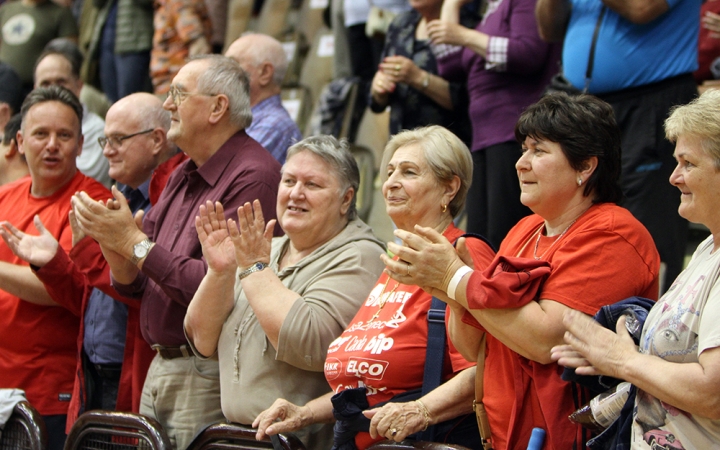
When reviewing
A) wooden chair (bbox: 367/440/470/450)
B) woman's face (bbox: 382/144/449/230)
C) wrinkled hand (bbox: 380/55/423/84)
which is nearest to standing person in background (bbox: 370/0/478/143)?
wrinkled hand (bbox: 380/55/423/84)

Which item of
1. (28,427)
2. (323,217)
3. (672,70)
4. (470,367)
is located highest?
(672,70)

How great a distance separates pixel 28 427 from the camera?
122 inches

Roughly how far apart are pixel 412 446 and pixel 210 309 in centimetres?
89

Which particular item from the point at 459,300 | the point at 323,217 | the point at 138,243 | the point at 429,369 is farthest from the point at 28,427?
the point at 459,300

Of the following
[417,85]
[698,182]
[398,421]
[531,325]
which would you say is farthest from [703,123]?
[417,85]

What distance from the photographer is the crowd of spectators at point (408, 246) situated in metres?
2.05

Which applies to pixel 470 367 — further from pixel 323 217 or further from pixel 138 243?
pixel 138 243

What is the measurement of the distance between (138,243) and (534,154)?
1.38 meters

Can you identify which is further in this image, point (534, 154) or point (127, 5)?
point (127, 5)

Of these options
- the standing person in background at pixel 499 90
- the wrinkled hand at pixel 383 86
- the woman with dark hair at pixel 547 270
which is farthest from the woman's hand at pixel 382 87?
the woman with dark hair at pixel 547 270

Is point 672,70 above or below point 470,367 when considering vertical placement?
above

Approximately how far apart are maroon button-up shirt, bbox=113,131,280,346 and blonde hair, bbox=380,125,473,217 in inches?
24.9

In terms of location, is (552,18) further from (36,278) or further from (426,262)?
(36,278)

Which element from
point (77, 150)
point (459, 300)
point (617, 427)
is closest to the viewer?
point (617, 427)
